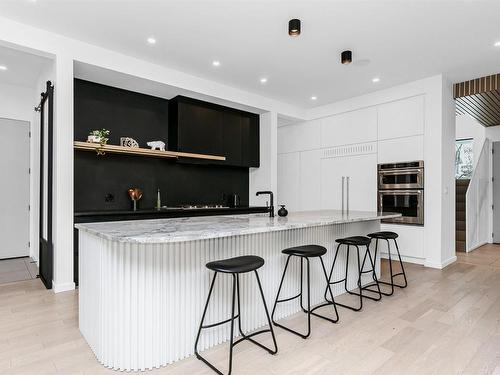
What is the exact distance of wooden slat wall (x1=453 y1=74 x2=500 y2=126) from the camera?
452cm

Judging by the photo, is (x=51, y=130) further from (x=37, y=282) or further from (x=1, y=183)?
(x=1, y=183)

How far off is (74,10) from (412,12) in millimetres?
3284

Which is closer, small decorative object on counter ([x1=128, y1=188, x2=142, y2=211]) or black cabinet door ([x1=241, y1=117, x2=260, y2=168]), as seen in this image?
small decorative object on counter ([x1=128, y1=188, x2=142, y2=211])

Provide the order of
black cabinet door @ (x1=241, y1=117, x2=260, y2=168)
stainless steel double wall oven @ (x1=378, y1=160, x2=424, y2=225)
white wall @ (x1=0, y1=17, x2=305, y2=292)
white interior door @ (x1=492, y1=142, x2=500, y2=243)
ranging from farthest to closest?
white interior door @ (x1=492, y1=142, x2=500, y2=243), black cabinet door @ (x1=241, y1=117, x2=260, y2=168), stainless steel double wall oven @ (x1=378, y1=160, x2=424, y2=225), white wall @ (x1=0, y1=17, x2=305, y2=292)

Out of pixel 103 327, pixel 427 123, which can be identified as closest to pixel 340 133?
pixel 427 123

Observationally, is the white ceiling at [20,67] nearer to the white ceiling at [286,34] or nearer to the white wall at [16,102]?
the white wall at [16,102]

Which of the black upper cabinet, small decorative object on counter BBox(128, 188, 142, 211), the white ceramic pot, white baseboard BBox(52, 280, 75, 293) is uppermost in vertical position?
the black upper cabinet

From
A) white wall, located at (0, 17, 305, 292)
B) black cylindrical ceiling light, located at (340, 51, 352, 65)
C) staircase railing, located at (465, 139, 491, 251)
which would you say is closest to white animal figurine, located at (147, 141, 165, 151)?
white wall, located at (0, 17, 305, 292)

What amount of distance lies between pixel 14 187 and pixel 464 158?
9402 millimetres

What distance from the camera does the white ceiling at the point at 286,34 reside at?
2.88 meters

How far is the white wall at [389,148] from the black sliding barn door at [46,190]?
4525mm

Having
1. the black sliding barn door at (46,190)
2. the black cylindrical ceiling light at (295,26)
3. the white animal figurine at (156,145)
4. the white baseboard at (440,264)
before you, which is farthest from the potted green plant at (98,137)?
the white baseboard at (440,264)

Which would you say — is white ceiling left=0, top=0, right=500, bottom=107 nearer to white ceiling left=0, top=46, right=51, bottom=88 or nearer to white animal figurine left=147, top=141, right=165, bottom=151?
white ceiling left=0, top=46, right=51, bottom=88

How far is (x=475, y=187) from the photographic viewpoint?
620 centimetres
